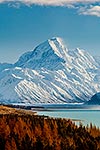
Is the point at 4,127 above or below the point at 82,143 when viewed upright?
above

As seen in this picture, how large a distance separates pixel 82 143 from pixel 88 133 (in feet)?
85.1

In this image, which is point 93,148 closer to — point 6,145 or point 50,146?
point 50,146

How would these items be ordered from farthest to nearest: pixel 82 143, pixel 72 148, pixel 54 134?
1. pixel 54 134
2. pixel 82 143
3. pixel 72 148

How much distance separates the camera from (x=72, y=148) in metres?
113

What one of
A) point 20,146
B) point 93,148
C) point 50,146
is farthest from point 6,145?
point 93,148

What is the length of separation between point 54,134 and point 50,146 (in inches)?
1143

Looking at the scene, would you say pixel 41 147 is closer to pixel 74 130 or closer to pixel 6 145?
pixel 6 145

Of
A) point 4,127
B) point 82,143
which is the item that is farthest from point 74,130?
point 82,143

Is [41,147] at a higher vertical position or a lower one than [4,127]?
lower

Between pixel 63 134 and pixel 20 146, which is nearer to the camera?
pixel 20 146

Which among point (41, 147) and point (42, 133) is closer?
point (41, 147)

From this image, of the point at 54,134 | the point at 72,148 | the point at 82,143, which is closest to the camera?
the point at 72,148

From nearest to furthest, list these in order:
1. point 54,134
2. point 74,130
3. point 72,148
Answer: point 72,148
point 54,134
point 74,130

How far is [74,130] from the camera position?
158 meters
